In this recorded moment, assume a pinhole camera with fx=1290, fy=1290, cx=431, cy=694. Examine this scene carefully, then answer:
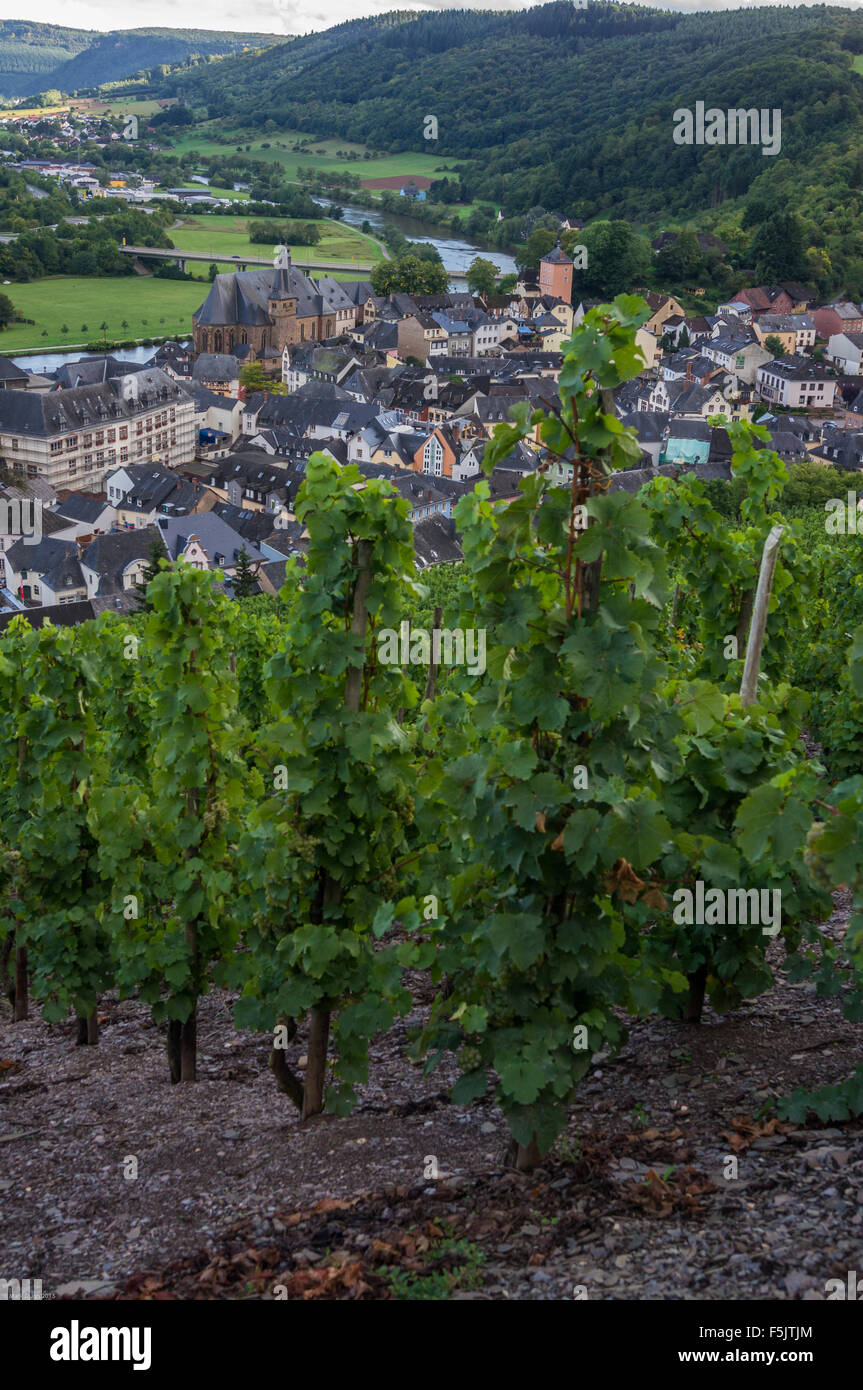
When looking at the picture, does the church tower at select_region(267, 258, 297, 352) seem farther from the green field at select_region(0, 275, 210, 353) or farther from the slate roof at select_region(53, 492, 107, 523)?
the slate roof at select_region(53, 492, 107, 523)

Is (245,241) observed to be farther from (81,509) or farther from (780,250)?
(81,509)

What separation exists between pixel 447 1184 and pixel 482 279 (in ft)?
421

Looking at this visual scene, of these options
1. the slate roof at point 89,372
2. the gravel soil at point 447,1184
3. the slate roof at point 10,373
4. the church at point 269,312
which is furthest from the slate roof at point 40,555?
the church at point 269,312

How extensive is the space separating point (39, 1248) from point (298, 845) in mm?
3001

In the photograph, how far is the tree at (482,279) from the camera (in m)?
128

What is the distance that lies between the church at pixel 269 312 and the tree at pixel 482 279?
12.4m

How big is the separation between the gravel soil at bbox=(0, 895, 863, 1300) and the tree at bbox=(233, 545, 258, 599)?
158 ft

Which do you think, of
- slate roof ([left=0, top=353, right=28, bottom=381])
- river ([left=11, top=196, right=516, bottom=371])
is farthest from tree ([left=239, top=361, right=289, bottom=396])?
slate roof ([left=0, top=353, right=28, bottom=381])

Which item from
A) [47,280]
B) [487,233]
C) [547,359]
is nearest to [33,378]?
[547,359]

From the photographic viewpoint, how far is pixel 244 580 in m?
59.0

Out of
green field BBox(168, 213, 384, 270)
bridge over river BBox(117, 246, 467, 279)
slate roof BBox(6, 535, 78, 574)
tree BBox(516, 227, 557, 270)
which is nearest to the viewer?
slate roof BBox(6, 535, 78, 574)

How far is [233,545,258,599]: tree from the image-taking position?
58.4 metres

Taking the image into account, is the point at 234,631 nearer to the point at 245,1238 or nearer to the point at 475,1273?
the point at 245,1238

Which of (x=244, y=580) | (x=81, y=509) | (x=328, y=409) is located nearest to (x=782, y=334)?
(x=328, y=409)
